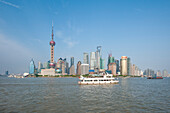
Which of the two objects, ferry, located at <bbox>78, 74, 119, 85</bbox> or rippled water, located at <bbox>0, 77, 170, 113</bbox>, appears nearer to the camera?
rippled water, located at <bbox>0, 77, 170, 113</bbox>

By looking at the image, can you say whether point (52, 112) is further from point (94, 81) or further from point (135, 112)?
point (94, 81)

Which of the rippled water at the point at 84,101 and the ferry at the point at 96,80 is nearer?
the rippled water at the point at 84,101

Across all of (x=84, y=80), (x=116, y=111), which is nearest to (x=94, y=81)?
(x=84, y=80)

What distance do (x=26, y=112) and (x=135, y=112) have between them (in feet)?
85.1

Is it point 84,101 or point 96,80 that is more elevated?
point 96,80

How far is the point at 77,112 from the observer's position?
3691cm

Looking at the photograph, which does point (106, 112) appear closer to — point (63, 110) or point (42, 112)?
point (63, 110)

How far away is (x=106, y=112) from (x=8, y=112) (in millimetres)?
23021

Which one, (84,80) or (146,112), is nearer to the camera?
(146,112)

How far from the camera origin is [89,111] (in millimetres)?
37812

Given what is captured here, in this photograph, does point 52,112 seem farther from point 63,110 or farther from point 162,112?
point 162,112

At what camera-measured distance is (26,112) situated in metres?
36.5

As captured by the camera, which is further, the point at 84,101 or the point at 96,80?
the point at 96,80

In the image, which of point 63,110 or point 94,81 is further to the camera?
point 94,81
